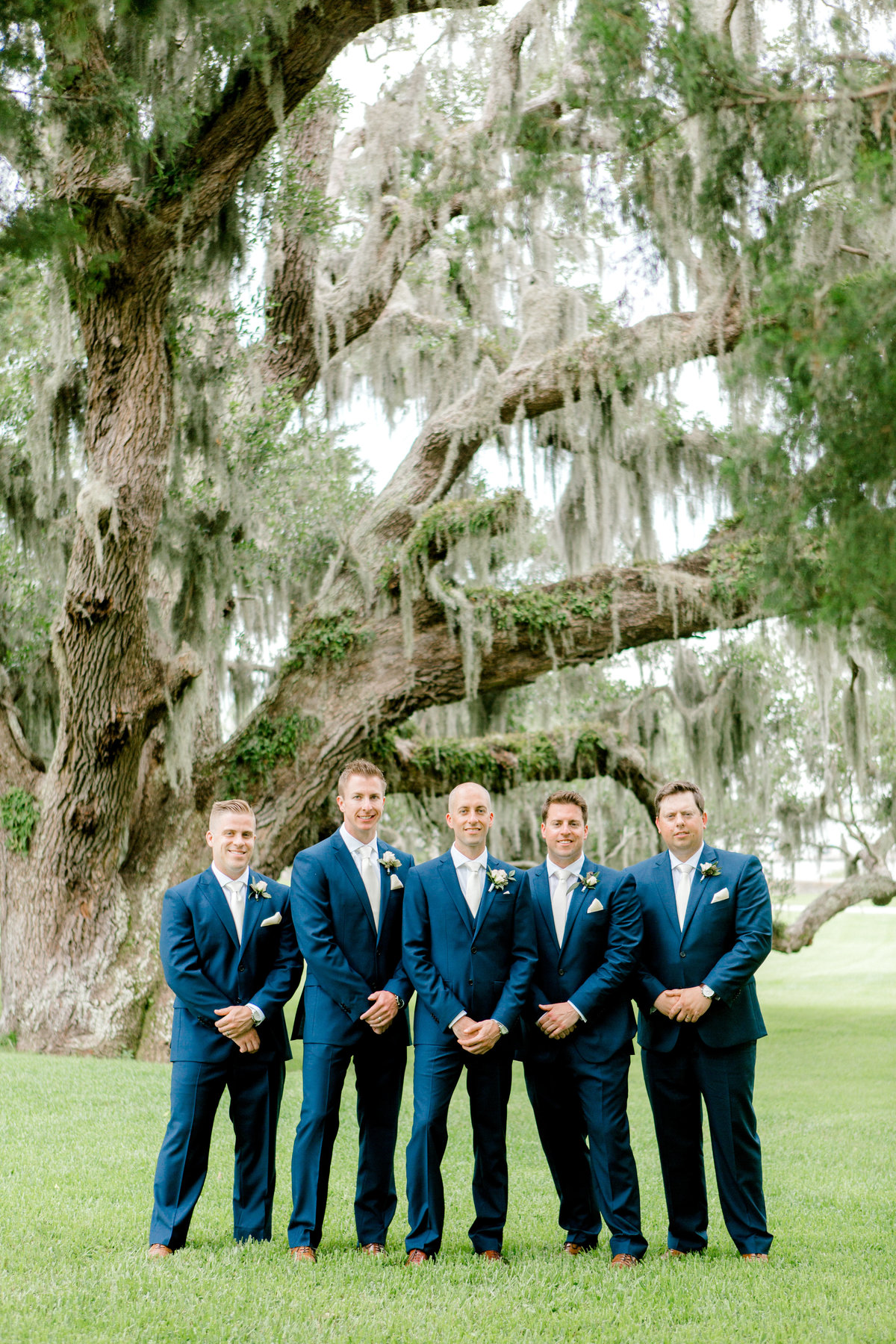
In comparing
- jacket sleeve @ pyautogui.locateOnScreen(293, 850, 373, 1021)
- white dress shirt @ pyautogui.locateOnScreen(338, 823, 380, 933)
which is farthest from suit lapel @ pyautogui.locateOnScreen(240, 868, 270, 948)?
white dress shirt @ pyautogui.locateOnScreen(338, 823, 380, 933)

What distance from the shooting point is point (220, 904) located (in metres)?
4.25

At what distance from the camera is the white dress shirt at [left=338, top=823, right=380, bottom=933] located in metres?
4.30

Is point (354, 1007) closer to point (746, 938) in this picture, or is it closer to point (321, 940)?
point (321, 940)

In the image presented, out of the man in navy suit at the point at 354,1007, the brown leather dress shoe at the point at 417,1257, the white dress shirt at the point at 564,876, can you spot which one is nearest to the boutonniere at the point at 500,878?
the white dress shirt at the point at 564,876

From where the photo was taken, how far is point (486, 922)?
416cm

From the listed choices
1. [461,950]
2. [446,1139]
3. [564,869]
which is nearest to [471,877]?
[461,950]

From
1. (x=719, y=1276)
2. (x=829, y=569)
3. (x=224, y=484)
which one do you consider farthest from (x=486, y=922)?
(x=224, y=484)

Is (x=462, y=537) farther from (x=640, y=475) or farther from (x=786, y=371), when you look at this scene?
(x=786, y=371)

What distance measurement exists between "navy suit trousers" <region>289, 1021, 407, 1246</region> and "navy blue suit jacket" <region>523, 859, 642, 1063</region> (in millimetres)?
511

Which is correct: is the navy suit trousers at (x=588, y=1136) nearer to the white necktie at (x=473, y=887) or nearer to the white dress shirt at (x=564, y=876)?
the white dress shirt at (x=564, y=876)

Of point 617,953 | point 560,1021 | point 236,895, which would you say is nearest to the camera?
point 560,1021

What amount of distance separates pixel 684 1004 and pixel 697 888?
0.43m

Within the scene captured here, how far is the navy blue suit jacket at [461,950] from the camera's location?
13.4 feet

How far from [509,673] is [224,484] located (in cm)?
313
